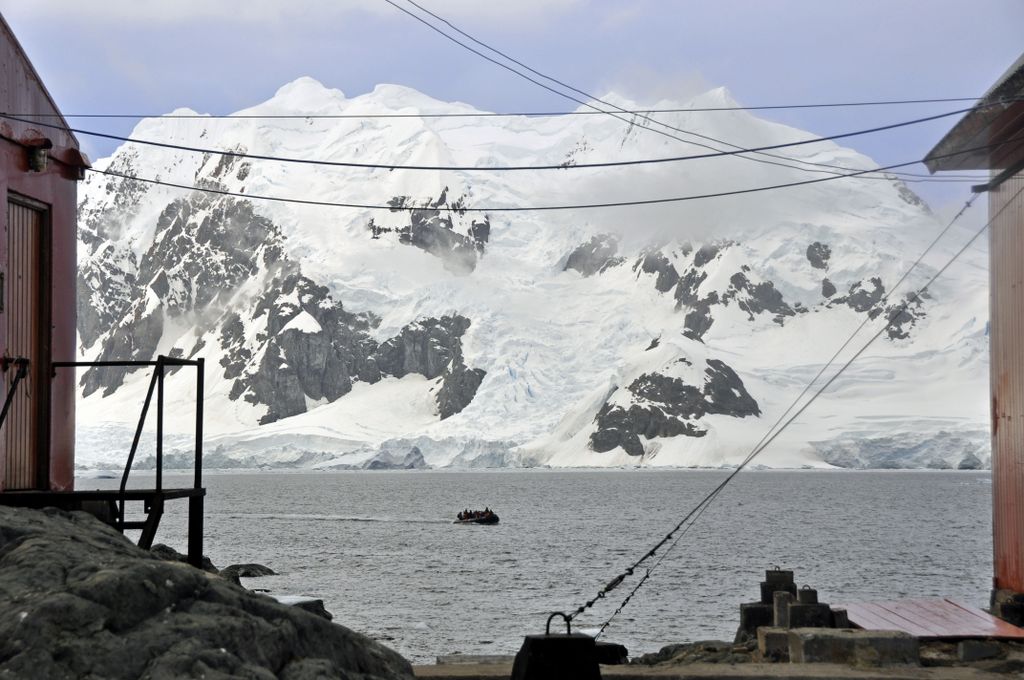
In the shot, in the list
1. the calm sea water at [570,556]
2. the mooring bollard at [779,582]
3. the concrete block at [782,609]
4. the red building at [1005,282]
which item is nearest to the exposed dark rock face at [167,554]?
the calm sea water at [570,556]

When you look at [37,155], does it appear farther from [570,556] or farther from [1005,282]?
[570,556]

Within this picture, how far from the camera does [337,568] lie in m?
55.8

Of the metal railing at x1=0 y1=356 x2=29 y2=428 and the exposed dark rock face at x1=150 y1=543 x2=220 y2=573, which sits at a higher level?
the metal railing at x1=0 y1=356 x2=29 y2=428

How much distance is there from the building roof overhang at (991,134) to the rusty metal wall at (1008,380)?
459 mm

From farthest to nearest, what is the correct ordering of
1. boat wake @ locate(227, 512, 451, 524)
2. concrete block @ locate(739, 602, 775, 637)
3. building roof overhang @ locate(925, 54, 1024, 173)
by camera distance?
boat wake @ locate(227, 512, 451, 524) → concrete block @ locate(739, 602, 775, 637) → building roof overhang @ locate(925, 54, 1024, 173)

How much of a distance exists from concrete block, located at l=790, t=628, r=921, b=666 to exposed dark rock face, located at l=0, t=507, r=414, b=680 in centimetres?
547

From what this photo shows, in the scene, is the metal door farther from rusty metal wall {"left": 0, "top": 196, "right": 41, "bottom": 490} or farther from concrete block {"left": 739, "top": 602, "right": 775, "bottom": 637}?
concrete block {"left": 739, "top": 602, "right": 775, "bottom": 637}

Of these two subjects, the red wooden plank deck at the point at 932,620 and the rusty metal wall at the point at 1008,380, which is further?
the rusty metal wall at the point at 1008,380

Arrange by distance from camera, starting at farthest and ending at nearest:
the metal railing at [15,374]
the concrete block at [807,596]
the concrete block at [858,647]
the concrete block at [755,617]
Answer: the concrete block at [755,617] → the concrete block at [807,596] → the concrete block at [858,647] → the metal railing at [15,374]

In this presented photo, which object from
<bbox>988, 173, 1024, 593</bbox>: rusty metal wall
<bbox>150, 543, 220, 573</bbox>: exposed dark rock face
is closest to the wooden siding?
<bbox>150, 543, 220, 573</bbox>: exposed dark rock face

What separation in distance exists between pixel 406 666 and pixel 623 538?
6480 cm

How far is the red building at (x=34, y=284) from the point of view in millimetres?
12375

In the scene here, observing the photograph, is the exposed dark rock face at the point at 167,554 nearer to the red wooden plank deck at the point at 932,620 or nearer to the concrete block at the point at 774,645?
the concrete block at the point at 774,645

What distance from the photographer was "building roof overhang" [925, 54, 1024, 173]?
17234mm
